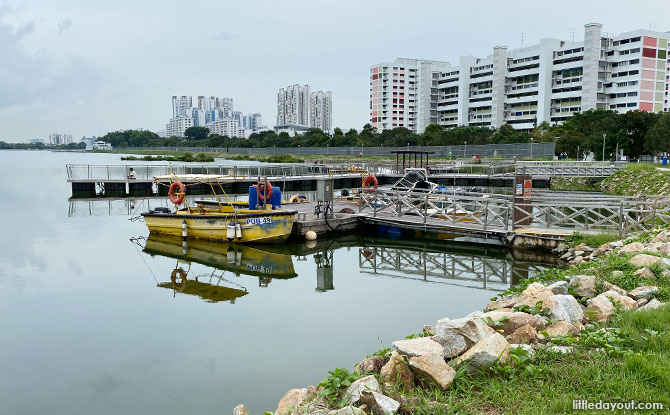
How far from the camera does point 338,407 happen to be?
506cm

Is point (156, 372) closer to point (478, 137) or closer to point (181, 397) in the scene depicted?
point (181, 397)

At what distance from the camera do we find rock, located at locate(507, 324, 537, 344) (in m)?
6.08

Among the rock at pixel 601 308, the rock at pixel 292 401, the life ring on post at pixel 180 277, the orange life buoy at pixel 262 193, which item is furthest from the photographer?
the orange life buoy at pixel 262 193

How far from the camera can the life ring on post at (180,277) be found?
1524cm

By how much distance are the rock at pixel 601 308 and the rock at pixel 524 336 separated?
1364 millimetres

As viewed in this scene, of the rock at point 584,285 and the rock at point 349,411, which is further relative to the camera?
the rock at point 584,285

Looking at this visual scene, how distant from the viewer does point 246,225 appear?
19719 millimetres

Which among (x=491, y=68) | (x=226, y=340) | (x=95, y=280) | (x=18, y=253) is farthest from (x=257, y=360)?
(x=491, y=68)

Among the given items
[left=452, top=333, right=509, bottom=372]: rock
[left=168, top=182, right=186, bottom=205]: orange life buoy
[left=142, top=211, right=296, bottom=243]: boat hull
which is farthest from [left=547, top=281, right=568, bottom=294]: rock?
[left=168, top=182, right=186, bottom=205]: orange life buoy

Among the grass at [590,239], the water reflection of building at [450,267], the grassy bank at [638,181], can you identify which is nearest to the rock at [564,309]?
the water reflection of building at [450,267]

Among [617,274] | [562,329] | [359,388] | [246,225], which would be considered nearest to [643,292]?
[617,274]

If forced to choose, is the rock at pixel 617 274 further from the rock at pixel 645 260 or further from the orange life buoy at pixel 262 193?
the orange life buoy at pixel 262 193

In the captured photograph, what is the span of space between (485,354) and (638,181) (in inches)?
1446

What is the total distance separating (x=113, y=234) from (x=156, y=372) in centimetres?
1632
